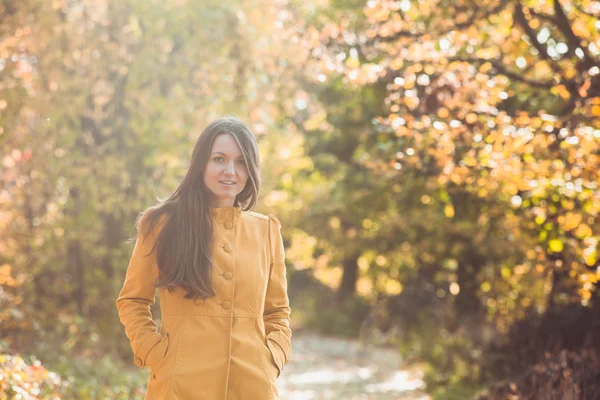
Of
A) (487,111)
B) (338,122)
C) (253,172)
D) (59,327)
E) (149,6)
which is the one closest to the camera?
(253,172)

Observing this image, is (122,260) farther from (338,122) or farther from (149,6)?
(338,122)

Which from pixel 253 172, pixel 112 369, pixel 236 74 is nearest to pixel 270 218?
pixel 253 172

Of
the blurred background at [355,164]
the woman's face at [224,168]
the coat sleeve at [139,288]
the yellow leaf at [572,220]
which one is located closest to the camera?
the coat sleeve at [139,288]

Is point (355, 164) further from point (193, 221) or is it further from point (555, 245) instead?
point (193, 221)

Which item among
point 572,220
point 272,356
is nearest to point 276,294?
point 272,356

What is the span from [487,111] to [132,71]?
467cm

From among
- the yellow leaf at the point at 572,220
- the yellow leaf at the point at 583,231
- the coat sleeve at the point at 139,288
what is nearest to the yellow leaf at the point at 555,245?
the yellow leaf at the point at 583,231

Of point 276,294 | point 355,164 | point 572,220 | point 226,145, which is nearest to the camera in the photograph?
point 226,145

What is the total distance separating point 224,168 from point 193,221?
0.81 ft

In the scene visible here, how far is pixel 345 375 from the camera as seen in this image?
458 inches

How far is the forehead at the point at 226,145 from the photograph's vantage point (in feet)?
10.0

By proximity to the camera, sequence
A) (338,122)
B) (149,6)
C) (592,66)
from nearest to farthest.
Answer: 1. (592,66)
2. (149,6)
3. (338,122)

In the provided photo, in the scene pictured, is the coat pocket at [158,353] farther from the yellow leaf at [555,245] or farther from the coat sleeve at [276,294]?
the yellow leaf at [555,245]

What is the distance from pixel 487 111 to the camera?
6.07 meters
